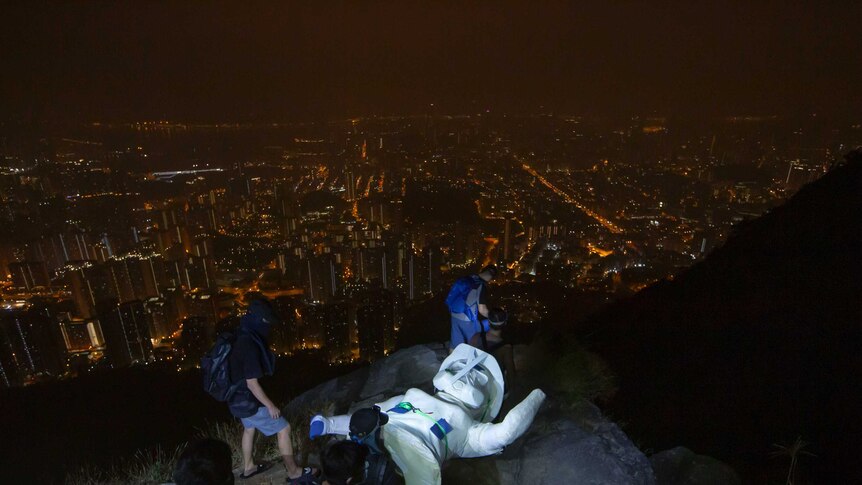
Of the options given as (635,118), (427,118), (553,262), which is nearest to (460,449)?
(553,262)

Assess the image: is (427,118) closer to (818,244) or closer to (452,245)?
(452,245)

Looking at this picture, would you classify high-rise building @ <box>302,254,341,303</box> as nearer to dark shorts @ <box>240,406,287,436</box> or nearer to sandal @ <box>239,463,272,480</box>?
sandal @ <box>239,463,272,480</box>

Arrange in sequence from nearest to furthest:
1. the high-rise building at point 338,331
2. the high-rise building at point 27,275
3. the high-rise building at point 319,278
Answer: the high-rise building at point 338,331 < the high-rise building at point 27,275 < the high-rise building at point 319,278

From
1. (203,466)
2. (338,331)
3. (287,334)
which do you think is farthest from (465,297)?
(287,334)

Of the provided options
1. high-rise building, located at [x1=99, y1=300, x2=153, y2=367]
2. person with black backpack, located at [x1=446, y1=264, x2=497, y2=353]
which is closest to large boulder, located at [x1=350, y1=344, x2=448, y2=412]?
person with black backpack, located at [x1=446, y1=264, x2=497, y2=353]

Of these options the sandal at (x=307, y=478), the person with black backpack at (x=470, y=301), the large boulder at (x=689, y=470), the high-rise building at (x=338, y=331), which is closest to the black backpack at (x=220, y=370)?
the sandal at (x=307, y=478)

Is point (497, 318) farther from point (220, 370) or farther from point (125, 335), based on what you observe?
point (125, 335)

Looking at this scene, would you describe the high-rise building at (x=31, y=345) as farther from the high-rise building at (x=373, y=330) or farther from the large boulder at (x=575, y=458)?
the large boulder at (x=575, y=458)
